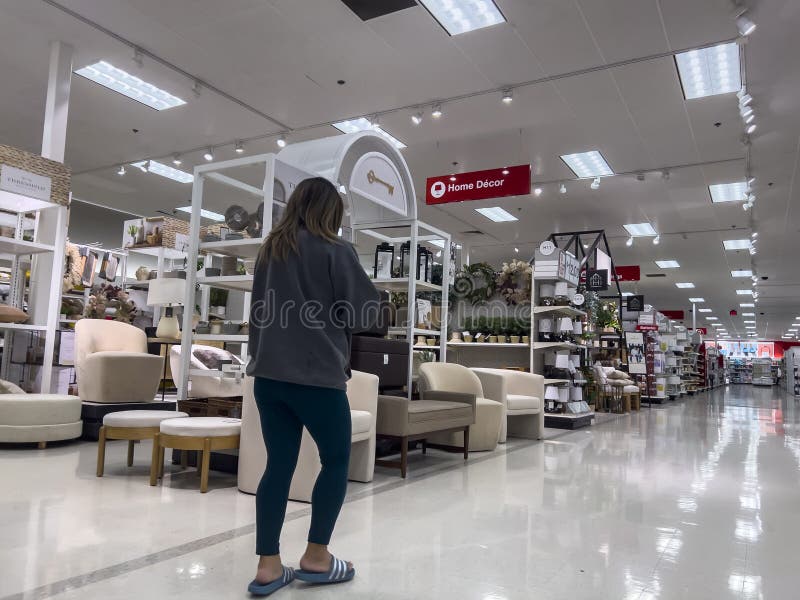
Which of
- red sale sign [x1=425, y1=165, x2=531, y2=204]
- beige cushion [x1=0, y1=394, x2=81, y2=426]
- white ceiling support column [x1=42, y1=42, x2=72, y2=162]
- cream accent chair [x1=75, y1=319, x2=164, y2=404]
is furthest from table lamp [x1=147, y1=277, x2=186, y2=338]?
red sale sign [x1=425, y1=165, x2=531, y2=204]

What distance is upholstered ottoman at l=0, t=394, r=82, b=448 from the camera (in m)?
4.41

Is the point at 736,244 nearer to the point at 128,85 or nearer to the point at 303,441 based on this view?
the point at 128,85

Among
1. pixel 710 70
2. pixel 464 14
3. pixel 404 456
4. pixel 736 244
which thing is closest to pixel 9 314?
pixel 404 456

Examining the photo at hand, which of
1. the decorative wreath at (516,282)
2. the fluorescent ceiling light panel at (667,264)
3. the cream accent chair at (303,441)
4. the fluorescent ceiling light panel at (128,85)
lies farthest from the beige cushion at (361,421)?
the fluorescent ceiling light panel at (667,264)

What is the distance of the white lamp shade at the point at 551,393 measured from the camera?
7.75 metres

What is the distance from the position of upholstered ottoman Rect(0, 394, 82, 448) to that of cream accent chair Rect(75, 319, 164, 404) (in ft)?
1.20

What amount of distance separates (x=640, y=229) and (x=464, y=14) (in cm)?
844

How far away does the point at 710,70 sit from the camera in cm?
607

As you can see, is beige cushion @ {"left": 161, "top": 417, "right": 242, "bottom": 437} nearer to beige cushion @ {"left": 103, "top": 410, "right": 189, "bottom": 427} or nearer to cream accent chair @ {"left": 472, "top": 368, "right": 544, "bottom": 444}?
beige cushion @ {"left": 103, "top": 410, "right": 189, "bottom": 427}

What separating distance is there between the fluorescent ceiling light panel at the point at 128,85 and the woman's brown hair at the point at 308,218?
18.4 ft

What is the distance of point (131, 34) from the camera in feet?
19.4

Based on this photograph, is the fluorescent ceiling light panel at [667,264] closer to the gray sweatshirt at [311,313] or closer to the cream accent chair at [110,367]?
the cream accent chair at [110,367]

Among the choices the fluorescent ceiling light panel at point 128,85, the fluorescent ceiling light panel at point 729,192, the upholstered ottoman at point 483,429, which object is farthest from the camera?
the fluorescent ceiling light panel at point 729,192

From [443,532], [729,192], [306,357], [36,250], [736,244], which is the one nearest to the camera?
[306,357]
